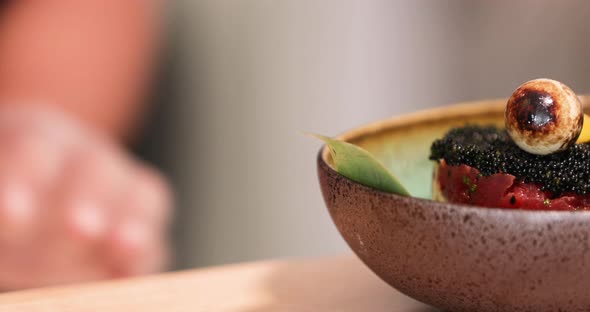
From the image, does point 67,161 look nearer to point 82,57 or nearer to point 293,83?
point 82,57

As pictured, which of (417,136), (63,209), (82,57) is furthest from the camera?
(82,57)

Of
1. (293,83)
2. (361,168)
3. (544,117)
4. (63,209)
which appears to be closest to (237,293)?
(361,168)

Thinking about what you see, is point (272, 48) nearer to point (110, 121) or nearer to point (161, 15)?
point (161, 15)

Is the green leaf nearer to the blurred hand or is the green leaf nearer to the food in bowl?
the food in bowl

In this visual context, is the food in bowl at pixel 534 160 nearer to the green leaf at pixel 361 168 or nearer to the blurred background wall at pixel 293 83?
the green leaf at pixel 361 168

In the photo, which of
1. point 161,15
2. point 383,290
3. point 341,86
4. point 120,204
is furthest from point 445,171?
point 341,86
